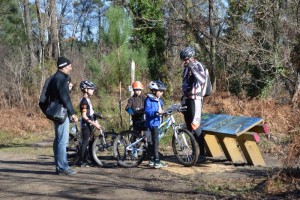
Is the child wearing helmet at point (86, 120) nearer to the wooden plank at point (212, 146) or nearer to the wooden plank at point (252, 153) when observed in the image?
the wooden plank at point (212, 146)

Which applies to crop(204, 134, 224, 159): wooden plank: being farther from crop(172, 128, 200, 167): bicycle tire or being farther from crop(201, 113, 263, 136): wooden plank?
crop(172, 128, 200, 167): bicycle tire

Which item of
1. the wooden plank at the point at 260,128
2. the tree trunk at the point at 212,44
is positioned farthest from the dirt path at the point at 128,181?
the tree trunk at the point at 212,44

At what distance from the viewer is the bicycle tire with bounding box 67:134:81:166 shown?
9.18 m

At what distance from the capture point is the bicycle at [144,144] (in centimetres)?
846

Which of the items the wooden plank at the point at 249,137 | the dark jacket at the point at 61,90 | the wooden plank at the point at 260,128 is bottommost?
the wooden plank at the point at 249,137

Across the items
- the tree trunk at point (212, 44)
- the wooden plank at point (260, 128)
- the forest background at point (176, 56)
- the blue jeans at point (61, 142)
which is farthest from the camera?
the tree trunk at point (212, 44)

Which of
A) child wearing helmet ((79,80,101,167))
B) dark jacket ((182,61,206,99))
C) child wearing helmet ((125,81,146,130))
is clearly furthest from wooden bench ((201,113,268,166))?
child wearing helmet ((79,80,101,167))

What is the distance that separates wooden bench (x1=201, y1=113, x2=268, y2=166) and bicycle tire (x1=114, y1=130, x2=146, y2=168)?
124cm

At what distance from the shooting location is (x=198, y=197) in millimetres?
6160

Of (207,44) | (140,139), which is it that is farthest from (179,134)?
(207,44)

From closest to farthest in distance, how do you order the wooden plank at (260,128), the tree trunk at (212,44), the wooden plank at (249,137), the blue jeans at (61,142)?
the blue jeans at (61,142), the wooden plank at (249,137), the wooden plank at (260,128), the tree trunk at (212,44)

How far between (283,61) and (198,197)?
13112mm

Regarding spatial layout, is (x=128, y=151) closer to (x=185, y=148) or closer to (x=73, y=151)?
(x=185, y=148)

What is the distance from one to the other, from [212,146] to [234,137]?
975mm
